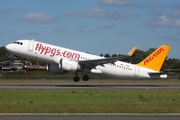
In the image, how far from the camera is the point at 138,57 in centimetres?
13438

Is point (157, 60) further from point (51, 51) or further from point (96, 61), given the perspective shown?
point (51, 51)

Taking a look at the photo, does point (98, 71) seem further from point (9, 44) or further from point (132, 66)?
point (9, 44)

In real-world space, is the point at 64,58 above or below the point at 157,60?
below

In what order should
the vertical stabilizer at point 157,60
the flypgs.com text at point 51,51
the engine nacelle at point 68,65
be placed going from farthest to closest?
the vertical stabilizer at point 157,60, the flypgs.com text at point 51,51, the engine nacelle at point 68,65

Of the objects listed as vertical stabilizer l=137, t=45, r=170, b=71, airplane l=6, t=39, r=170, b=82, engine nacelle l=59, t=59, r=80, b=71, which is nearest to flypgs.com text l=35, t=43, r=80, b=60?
airplane l=6, t=39, r=170, b=82

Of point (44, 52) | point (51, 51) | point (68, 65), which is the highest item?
point (51, 51)

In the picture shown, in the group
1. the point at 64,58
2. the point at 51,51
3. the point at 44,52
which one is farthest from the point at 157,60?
the point at 44,52

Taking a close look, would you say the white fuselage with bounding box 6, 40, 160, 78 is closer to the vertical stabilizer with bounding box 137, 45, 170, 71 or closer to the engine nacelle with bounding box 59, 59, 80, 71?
the engine nacelle with bounding box 59, 59, 80, 71

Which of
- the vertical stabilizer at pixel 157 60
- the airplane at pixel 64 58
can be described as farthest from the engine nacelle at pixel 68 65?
the vertical stabilizer at pixel 157 60

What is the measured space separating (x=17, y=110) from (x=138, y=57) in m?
115

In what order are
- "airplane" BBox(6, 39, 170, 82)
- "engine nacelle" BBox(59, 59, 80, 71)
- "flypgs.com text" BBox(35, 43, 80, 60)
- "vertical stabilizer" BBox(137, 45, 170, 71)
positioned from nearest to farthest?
1. "engine nacelle" BBox(59, 59, 80, 71)
2. "airplane" BBox(6, 39, 170, 82)
3. "flypgs.com text" BBox(35, 43, 80, 60)
4. "vertical stabilizer" BBox(137, 45, 170, 71)

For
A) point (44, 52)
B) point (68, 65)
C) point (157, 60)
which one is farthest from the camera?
point (157, 60)

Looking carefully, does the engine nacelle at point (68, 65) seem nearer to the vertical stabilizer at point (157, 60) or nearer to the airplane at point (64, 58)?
the airplane at point (64, 58)

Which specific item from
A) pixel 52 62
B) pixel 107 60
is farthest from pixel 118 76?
pixel 52 62
